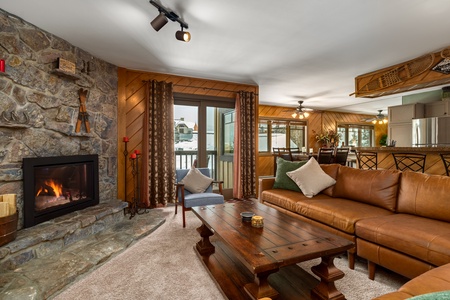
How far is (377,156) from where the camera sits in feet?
14.8

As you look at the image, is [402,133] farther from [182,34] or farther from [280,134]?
[182,34]

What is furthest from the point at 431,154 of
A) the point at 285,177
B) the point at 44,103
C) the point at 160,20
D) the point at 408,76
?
the point at 44,103

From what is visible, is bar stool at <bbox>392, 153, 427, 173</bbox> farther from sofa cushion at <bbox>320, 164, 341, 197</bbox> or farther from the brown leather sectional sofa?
the brown leather sectional sofa

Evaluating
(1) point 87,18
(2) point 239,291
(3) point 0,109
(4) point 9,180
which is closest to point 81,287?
(2) point 239,291

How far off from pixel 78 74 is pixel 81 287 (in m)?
2.83

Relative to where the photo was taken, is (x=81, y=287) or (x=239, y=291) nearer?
(x=239, y=291)

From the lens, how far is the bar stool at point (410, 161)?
3.72m

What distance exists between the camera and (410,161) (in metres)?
3.98

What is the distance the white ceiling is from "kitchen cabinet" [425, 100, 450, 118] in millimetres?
2550

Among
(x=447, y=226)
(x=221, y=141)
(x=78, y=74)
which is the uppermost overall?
(x=78, y=74)

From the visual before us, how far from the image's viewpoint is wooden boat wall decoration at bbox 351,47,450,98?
343cm

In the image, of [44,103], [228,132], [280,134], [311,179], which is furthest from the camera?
[280,134]

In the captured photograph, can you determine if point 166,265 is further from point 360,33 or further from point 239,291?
point 360,33

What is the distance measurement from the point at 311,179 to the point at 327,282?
1787 millimetres
